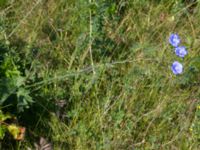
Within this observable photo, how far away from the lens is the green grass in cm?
269

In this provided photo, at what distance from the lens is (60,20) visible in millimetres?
3365

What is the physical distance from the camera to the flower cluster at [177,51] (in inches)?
120

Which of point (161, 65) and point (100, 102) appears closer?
point (100, 102)

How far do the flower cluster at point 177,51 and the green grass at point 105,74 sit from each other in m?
0.05

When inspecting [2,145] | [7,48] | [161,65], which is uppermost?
[7,48]

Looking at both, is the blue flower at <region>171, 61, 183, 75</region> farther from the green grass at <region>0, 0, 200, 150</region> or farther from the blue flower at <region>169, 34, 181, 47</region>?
the blue flower at <region>169, 34, 181, 47</region>

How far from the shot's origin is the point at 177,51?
3172mm

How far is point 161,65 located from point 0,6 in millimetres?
1024

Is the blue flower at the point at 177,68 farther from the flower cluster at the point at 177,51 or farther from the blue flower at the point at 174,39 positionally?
the blue flower at the point at 174,39

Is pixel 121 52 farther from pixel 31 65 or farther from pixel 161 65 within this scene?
pixel 31 65

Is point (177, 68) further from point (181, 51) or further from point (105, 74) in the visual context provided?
point (105, 74)

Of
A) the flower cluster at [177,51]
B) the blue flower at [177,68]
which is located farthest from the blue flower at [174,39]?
the blue flower at [177,68]

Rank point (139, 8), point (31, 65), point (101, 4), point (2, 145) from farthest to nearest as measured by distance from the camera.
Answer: point (139, 8)
point (101, 4)
point (31, 65)
point (2, 145)

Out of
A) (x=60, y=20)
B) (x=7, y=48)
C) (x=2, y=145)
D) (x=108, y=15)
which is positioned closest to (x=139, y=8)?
(x=108, y=15)
